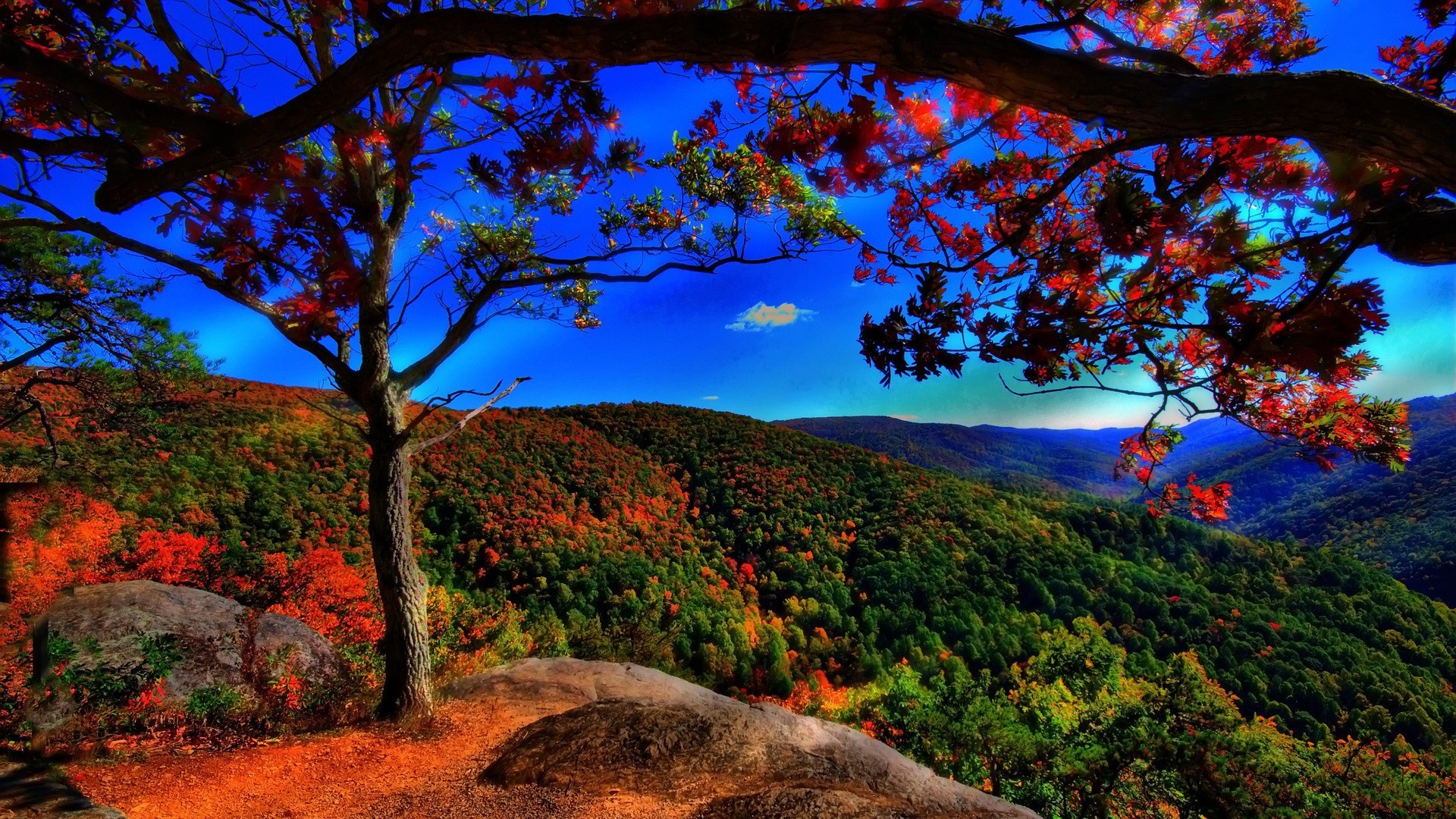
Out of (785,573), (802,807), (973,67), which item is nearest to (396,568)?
(802,807)

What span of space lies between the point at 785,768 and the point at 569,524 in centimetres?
1533

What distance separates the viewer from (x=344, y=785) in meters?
3.16

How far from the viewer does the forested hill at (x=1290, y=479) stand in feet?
84.0

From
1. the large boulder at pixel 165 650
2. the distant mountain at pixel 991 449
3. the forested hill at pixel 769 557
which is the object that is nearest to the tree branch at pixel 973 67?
the large boulder at pixel 165 650

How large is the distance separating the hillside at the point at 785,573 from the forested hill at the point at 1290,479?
137 inches

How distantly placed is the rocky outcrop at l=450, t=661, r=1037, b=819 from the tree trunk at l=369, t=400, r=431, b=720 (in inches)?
42.5

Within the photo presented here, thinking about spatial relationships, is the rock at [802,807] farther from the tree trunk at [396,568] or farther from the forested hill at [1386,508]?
the forested hill at [1386,508]

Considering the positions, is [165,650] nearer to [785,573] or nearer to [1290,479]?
[785,573]

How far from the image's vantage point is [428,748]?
3811mm

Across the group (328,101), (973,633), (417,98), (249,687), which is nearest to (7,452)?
(249,687)

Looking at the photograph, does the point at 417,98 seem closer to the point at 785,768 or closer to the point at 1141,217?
the point at 1141,217

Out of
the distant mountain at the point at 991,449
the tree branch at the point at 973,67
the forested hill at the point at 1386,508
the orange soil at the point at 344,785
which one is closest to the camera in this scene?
the tree branch at the point at 973,67

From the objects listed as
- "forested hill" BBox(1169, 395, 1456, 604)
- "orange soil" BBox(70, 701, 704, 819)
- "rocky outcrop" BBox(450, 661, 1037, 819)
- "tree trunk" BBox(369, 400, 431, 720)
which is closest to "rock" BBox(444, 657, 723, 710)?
"tree trunk" BBox(369, 400, 431, 720)

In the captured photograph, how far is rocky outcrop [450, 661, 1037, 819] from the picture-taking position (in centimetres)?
254
